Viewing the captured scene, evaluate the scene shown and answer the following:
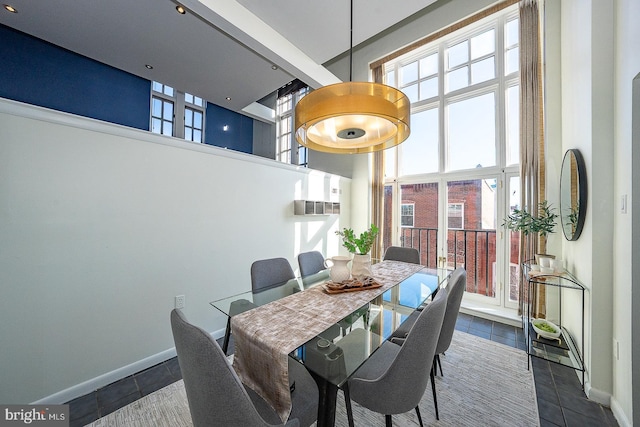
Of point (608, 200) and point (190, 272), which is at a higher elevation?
point (608, 200)

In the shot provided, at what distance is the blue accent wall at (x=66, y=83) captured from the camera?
3539mm

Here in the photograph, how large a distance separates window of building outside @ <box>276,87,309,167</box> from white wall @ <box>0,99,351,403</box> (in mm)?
3122

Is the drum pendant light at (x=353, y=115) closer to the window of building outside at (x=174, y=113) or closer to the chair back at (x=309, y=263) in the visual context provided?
the chair back at (x=309, y=263)

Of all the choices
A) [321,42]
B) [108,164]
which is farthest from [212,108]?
[108,164]

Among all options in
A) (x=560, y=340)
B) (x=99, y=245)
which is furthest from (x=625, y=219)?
(x=99, y=245)

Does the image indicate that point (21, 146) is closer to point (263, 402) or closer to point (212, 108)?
point (263, 402)

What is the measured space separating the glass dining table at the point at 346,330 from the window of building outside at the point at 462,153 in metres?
1.62

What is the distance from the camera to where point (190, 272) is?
2426 mm

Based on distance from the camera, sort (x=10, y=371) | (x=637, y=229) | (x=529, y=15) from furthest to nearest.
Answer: (x=529, y=15), (x=10, y=371), (x=637, y=229)

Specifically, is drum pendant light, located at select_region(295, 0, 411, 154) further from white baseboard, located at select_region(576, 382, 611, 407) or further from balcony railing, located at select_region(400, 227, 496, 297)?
balcony railing, located at select_region(400, 227, 496, 297)

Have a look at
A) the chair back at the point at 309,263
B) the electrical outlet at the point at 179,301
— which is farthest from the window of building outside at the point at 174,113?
the chair back at the point at 309,263

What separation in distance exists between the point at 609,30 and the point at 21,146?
4156 mm

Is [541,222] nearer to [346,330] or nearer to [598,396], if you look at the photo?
[598,396]

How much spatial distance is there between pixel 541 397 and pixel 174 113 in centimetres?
716
